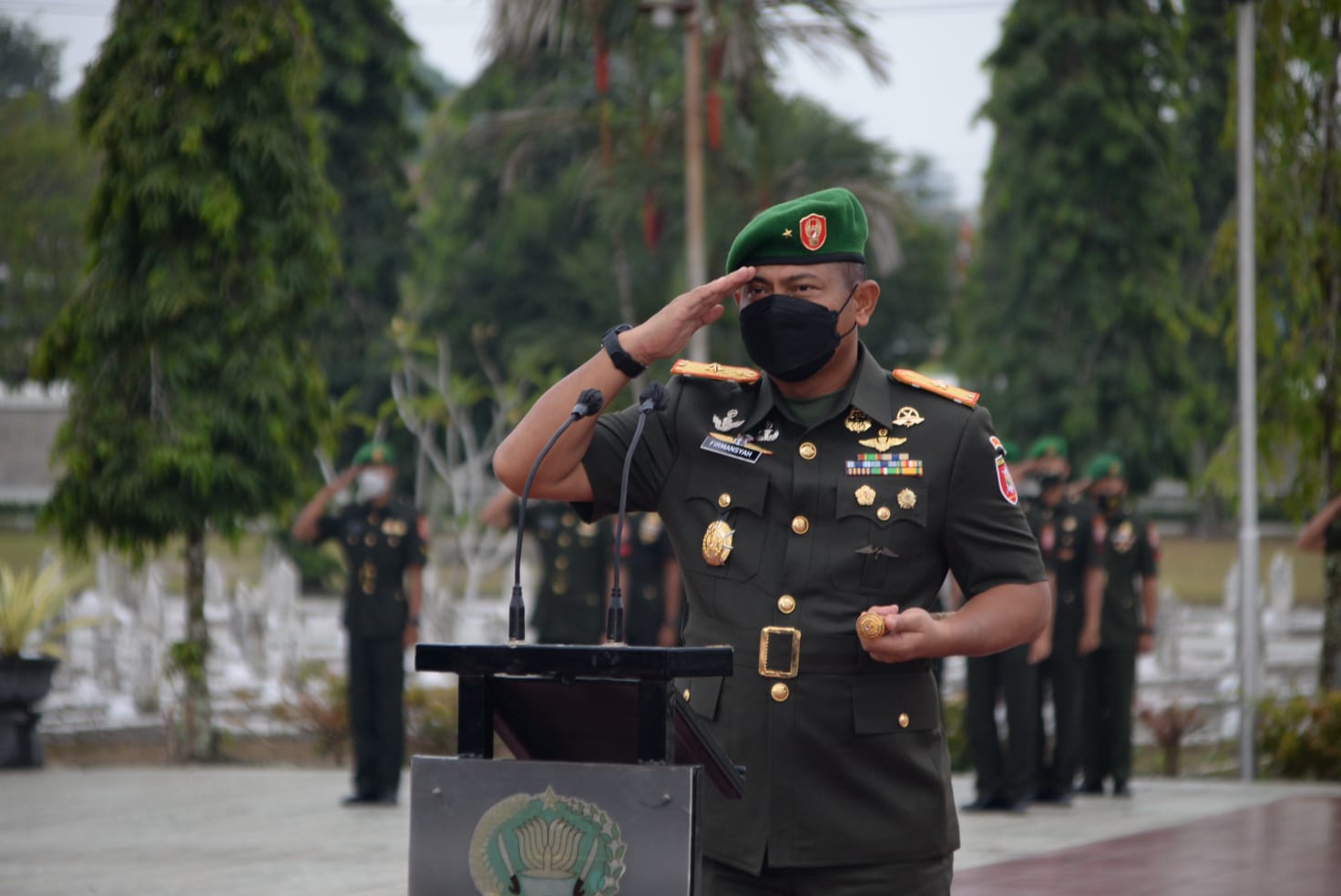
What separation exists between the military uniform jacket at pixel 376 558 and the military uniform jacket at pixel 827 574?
26.0 ft

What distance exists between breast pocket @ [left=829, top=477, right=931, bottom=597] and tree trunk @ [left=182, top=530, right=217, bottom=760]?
10783 mm

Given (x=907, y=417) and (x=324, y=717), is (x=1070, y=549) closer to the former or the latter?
(x=324, y=717)

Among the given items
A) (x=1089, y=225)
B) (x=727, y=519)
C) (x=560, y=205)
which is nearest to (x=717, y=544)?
(x=727, y=519)

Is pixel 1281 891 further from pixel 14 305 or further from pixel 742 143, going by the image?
pixel 14 305

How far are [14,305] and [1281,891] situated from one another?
103ft

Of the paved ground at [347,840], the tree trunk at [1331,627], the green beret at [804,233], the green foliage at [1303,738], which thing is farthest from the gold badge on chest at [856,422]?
the tree trunk at [1331,627]

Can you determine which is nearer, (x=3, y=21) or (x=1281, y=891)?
(x=1281, y=891)

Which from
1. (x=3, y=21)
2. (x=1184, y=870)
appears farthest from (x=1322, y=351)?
(x=3, y=21)

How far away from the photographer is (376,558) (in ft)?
35.9

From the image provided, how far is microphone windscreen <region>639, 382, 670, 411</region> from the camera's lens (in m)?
2.97

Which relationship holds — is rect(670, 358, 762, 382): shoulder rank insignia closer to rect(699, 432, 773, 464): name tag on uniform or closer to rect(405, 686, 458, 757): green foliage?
rect(699, 432, 773, 464): name tag on uniform

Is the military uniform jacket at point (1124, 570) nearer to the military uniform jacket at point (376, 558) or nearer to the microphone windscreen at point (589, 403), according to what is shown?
the military uniform jacket at point (376, 558)

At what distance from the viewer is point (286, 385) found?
42.4 ft

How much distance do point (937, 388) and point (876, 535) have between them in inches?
13.4
